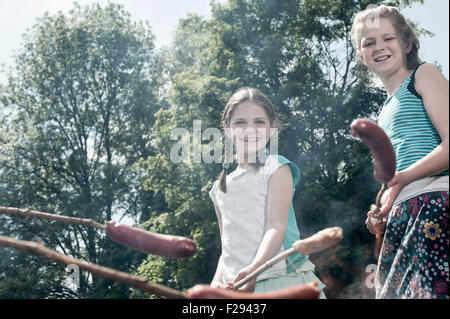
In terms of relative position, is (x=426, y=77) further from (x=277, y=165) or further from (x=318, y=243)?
(x=318, y=243)

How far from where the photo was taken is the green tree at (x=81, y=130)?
16516mm

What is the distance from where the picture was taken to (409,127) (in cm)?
158

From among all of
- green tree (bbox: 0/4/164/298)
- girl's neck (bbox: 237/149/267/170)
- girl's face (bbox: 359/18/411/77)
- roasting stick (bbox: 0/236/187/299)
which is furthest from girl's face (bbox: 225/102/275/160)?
green tree (bbox: 0/4/164/298)

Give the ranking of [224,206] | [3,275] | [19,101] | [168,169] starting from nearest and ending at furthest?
[224,206] → [168,169] → [3,275] → [19,101]

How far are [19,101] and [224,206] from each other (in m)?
18.1

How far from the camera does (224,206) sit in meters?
1.97

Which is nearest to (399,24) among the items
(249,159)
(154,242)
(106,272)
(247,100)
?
(247,100)

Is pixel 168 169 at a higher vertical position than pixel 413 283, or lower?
higher

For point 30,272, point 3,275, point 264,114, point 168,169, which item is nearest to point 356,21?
point 264,114

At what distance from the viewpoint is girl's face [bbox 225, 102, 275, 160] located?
6.46ft

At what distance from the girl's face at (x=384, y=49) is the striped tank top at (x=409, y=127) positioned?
103 mm

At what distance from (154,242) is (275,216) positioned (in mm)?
834

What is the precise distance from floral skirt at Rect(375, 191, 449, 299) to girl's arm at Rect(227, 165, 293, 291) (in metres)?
0.38
